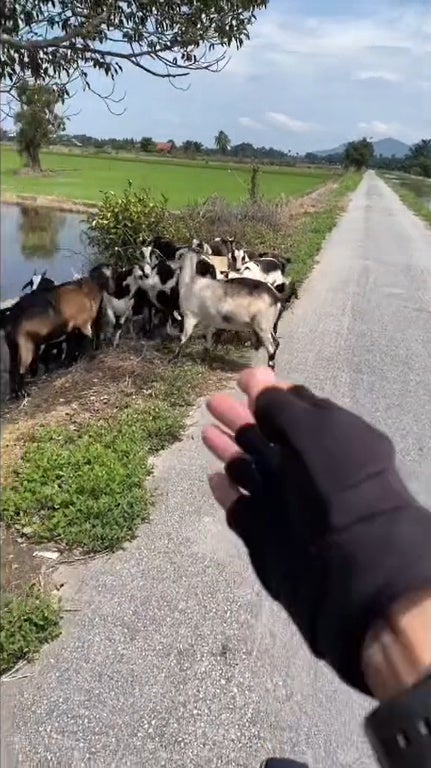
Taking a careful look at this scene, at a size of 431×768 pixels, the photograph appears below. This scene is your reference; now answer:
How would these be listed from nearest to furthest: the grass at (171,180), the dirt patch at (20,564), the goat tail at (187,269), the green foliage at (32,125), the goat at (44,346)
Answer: the green foliage at (32,125), the dirt patch at (20,564), the goat at (44,346), the goat tail at (187,269), the grass at (171,180)

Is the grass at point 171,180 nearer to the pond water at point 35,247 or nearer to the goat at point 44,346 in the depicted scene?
the pond water at point 35,247

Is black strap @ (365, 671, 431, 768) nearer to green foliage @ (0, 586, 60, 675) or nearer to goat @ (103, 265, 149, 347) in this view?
green foliage @ (0, 586, 60, 675)

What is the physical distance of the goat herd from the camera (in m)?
7.71

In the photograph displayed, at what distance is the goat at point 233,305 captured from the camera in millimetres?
8016

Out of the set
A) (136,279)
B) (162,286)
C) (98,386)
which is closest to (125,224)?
(136,279)

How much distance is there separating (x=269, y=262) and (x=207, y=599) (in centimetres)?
679

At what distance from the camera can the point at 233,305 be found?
805 cm

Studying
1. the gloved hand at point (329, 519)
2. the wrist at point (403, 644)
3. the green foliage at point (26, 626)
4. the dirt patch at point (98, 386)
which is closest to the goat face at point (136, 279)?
the dirt patch at point (98, 386)

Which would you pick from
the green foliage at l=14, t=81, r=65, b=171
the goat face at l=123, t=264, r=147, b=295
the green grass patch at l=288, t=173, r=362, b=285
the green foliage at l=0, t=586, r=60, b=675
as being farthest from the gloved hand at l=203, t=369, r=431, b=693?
the green grass patch at l=288, t=173, r=362, b=285

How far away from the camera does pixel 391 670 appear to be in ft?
3.20

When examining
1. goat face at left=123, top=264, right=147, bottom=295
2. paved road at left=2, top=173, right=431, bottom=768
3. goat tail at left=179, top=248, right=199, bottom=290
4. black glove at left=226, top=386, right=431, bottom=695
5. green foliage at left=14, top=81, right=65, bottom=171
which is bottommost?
paved road at left=2, top=173, right=431, bottom=768

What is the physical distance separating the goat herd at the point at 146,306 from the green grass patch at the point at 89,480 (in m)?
1.29

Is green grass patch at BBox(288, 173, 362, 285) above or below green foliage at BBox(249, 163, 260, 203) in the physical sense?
below

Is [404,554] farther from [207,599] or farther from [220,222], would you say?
[220,222]
